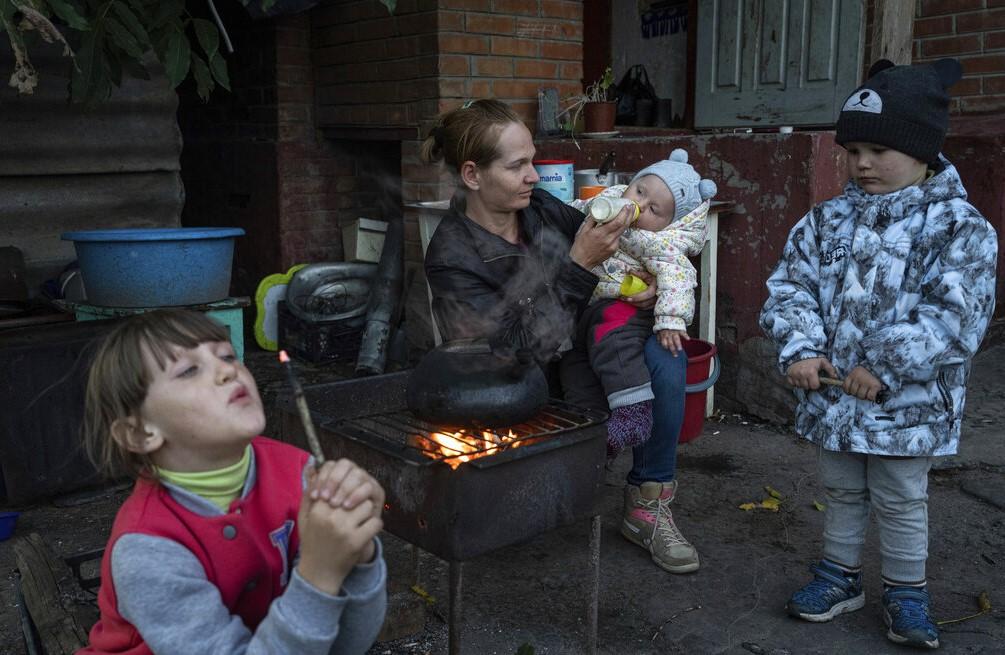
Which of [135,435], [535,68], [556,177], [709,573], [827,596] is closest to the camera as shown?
[135,435]

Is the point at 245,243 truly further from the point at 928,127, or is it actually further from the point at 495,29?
the point at 928,127

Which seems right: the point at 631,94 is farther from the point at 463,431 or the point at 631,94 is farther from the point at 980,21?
the point at 463,431

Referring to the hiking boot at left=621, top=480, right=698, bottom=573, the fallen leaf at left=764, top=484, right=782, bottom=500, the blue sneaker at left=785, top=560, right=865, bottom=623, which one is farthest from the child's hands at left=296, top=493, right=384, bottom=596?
the fallen leaf at left=764, top=484, right=782, bottom=500

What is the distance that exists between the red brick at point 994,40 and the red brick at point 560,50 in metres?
2.40

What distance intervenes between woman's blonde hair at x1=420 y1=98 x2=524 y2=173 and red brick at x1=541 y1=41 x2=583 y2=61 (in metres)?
2.49

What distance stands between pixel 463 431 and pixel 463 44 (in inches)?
132

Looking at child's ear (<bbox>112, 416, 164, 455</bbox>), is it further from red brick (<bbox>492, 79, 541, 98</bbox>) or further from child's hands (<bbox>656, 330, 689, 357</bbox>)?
red brick (<bbox>492, 79, 541, 98</bbox>)

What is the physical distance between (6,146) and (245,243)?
2077 mm

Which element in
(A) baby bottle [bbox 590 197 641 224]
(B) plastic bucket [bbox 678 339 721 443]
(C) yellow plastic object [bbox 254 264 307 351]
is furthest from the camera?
(C) yellow plastic object [bbox 254 264 307 351]

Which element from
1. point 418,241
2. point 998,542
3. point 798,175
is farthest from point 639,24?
point 998,542

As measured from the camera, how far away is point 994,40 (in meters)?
5.34

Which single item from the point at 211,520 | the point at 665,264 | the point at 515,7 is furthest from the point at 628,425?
the point at 515,7

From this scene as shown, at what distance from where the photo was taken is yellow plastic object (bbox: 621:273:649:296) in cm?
329

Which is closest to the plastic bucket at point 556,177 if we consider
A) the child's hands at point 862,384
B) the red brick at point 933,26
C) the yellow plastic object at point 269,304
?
the child's hands at point 862,384
